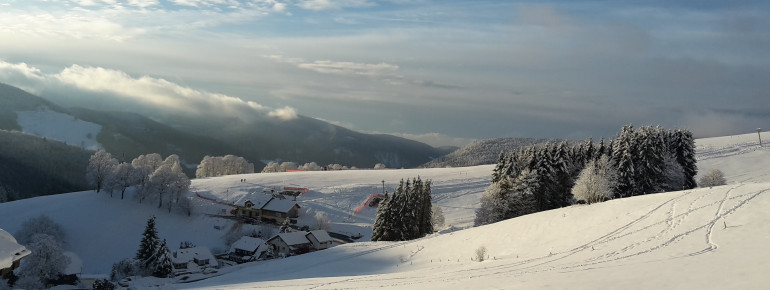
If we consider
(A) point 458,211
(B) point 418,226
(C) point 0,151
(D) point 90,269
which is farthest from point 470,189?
(C) point 0,151

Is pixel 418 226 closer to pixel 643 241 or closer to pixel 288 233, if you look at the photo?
pixel 288 233

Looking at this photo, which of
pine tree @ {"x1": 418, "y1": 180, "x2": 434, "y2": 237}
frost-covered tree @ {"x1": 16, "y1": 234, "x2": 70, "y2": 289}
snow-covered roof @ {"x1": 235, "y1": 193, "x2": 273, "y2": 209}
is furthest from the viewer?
snow-covered roof @ {"x1": 235, "y1": 193, "x2": 273, "y2": 209}

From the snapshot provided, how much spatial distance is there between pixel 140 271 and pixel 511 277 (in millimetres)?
51046

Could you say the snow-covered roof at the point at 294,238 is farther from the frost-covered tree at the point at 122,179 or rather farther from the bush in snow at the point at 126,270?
the frost-covered tree at the point at 122,179

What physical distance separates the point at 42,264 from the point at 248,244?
25201mm

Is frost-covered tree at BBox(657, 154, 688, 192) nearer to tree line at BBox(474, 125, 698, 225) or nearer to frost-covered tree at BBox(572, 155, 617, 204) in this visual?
tree line at BBox(474, 125, 698, 225)

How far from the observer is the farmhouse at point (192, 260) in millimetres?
62094

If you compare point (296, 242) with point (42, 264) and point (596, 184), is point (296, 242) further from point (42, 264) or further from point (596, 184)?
point (596, 184)

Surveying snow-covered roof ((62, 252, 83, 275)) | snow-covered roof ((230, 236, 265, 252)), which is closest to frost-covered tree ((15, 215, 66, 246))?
snow-covered roof ((62, 252, 83, 275))

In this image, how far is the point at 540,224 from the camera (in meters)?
42.1

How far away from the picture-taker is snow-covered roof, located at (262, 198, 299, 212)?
306 feet

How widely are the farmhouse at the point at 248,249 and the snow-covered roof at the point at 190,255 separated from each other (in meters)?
5.45

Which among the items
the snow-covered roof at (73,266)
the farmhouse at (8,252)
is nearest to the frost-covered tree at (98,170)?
the snow-covered roof at (73,266)

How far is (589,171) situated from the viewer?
52562 mm
